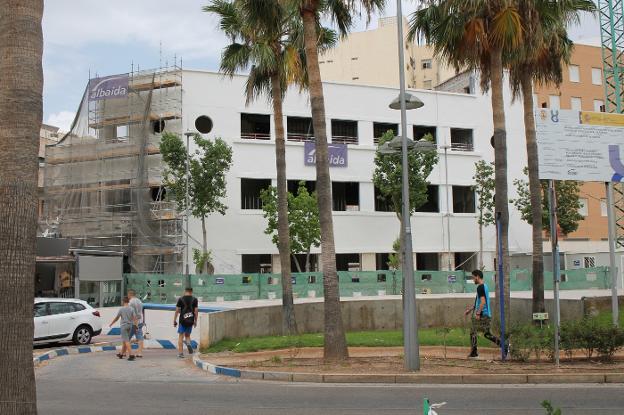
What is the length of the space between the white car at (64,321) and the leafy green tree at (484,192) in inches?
1180

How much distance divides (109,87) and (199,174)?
869 cm

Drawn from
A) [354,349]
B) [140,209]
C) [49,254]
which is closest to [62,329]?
[354,349]

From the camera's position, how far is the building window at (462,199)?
50.2 meters

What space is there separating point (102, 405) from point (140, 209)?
30.2 m

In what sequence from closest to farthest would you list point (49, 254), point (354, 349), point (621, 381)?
point (621, 381) < point (354, 349) < point (49, 254)

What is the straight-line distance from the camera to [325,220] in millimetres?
14086

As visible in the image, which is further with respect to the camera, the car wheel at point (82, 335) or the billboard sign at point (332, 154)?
the billboard sign at point (332, 154)

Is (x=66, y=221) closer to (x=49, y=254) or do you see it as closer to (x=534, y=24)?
(x=49, y=254)

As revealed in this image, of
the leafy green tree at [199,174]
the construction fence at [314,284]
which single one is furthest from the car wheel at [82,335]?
the leafy green tree at [199,174]

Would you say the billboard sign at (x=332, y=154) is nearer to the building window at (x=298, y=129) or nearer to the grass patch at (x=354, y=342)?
the building window at (x=298, y=129)

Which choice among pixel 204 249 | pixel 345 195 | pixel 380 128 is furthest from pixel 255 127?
pixel 204 249

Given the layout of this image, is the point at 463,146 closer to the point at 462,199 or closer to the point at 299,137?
the point at 462,199

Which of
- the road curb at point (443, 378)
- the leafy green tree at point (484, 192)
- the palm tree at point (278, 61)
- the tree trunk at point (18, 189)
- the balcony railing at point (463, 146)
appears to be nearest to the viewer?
the tree trunk at point (18, 189)

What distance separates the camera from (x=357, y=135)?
4722 cm
